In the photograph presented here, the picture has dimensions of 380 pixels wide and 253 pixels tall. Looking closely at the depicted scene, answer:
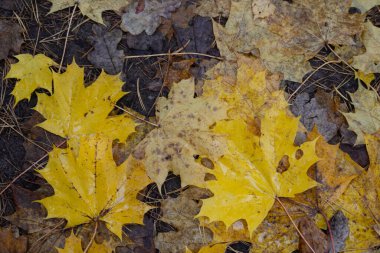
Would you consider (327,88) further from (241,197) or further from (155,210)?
(155,210)

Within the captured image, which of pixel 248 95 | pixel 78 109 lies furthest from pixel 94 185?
pixel 248 95

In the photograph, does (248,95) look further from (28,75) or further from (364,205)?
(28,75)

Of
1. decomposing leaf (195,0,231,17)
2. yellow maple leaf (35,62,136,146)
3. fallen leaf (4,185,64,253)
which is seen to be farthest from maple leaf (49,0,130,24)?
fallen leaf (4,185,64,253)

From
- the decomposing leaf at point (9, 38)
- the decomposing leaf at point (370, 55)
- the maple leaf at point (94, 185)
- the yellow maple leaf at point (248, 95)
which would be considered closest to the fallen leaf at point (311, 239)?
the yellow maple leaf at point (248, 95)

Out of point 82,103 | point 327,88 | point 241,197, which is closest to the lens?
point 241,197

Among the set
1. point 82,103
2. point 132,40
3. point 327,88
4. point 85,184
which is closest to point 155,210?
point 85,184

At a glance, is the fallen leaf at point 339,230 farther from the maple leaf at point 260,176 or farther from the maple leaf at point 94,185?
the maple leaf at point 94,185

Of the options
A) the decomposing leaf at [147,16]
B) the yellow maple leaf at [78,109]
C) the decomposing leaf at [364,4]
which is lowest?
the yellow maple leaf at [78,109]
